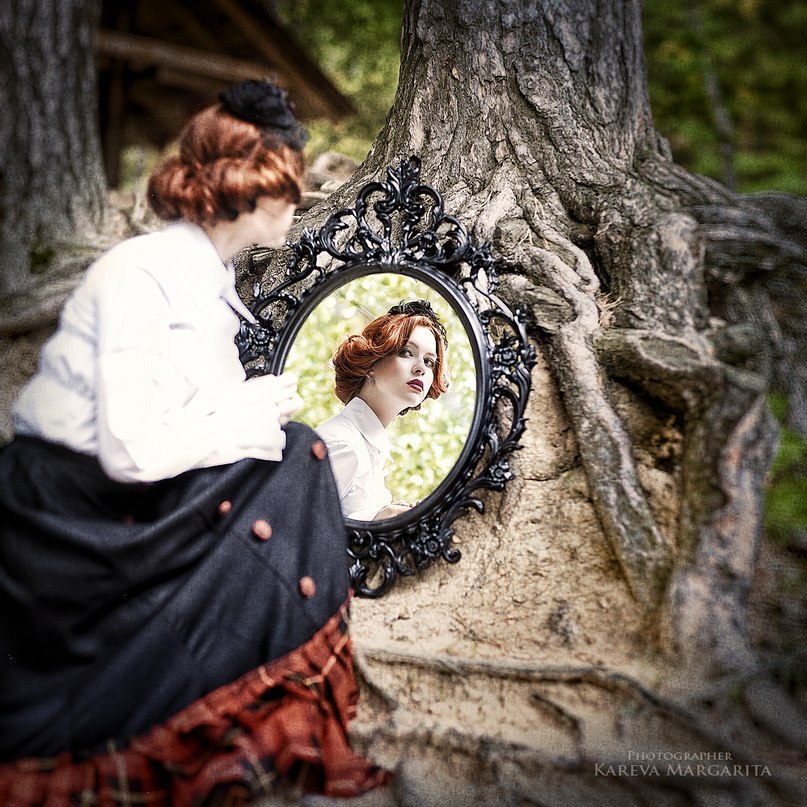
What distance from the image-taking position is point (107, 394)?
1.37 meters

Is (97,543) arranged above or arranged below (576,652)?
above

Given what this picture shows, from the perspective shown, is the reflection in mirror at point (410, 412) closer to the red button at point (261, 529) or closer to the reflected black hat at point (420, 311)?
the reflected black hat at point (420, 311)

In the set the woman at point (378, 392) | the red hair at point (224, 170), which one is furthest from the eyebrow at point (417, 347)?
the red hair at point (224, 170)

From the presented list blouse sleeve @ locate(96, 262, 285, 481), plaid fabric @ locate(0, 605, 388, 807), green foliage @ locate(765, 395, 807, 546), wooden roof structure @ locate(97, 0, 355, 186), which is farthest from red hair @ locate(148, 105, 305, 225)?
wooden roof structure @ locate(97, 0, 355, 186)

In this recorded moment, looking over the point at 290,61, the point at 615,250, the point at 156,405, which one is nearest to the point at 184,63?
the point at 290,61

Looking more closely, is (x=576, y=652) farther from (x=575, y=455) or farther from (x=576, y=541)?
(x=575, y=455)

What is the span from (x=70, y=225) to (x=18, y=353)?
48 cm

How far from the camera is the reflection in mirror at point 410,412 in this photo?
1697mm

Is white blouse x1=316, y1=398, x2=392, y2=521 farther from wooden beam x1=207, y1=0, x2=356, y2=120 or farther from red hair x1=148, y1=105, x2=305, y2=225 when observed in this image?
wooden beam x1=207, y1=0, x2=356, y2=120

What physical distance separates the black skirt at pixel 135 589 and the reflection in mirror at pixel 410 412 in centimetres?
28

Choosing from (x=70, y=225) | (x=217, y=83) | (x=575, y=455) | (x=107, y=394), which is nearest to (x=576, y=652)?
(x=575, y=455)

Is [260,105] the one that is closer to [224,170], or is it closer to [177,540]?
[224,170]

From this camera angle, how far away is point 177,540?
1.40 metres

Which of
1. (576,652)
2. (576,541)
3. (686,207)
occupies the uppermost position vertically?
(686,207)
